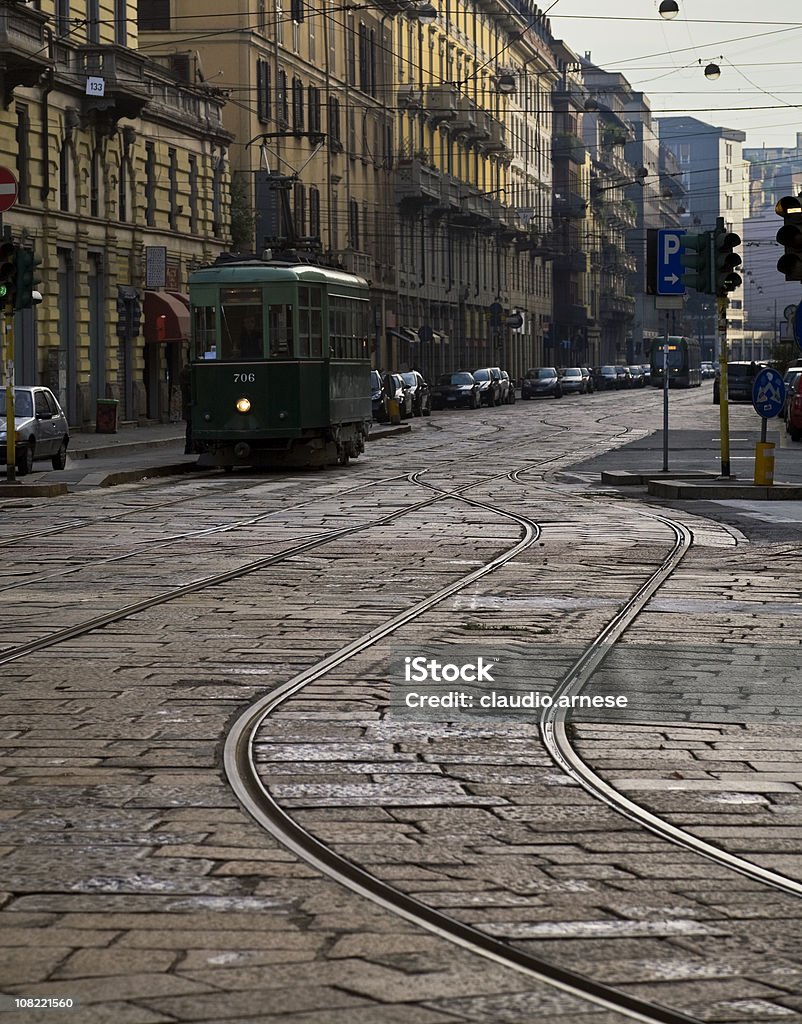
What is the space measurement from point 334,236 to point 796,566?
5512 cm

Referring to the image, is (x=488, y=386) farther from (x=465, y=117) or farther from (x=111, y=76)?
(x=111, y=76)

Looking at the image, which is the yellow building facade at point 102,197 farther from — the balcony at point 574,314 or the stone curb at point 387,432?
the balcony at point 574,314

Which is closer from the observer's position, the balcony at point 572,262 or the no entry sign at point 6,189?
the no entry sign at point 6,189

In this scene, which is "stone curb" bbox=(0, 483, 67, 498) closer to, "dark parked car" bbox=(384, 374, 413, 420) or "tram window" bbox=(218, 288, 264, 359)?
"tram window" bbox=(218, 288, 264, 359)

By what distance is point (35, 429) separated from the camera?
30.2 meters

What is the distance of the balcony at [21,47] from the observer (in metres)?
38.4

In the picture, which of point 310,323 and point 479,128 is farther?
point 479,128

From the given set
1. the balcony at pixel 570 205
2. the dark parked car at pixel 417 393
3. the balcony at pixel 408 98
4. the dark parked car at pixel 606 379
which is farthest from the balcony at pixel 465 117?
the balcony at pixel 570 205

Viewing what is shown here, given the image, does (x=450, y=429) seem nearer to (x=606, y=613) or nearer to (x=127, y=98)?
(x=127, y=98)

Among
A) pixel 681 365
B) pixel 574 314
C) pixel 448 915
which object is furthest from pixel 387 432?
pixel 574 314

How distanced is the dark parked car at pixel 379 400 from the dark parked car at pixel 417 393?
6.85 metres

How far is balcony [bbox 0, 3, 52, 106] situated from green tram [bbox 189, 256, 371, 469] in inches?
463

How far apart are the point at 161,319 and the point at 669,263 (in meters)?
26.4

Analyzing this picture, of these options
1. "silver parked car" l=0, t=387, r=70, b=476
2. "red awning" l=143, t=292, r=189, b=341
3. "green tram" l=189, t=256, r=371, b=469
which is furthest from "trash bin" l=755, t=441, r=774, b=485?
"red awning" l=143, t=292, r=189, b=341
